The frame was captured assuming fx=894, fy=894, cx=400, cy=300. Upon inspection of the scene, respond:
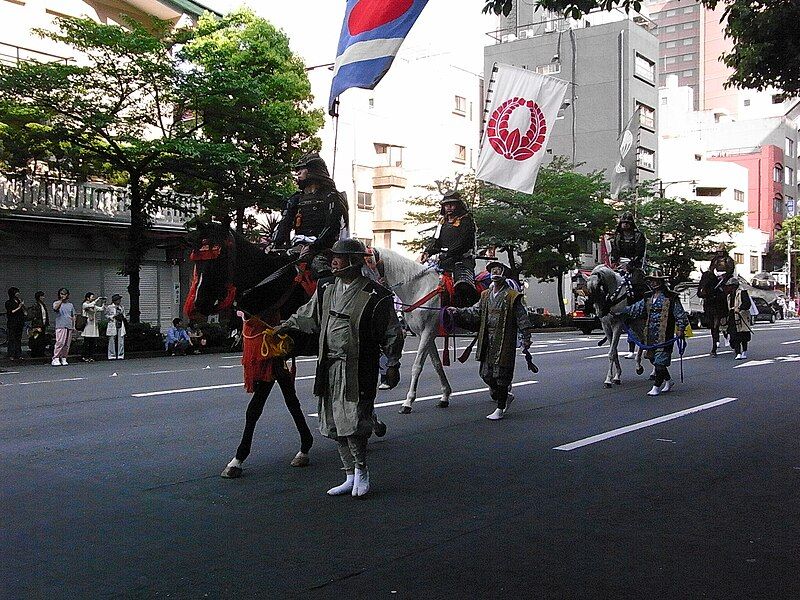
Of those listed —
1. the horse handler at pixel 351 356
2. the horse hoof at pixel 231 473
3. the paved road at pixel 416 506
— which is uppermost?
the horse handler at pixel 351 356

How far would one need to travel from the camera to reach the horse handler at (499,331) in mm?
10977

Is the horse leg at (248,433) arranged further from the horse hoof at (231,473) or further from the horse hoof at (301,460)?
the horse hoof at (301,460)

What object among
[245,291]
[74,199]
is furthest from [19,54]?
[245,291]

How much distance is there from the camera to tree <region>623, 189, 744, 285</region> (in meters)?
50.3

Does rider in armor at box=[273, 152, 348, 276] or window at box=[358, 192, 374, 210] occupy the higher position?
window at box=[358, 192, 374, 210]

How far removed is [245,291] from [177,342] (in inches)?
701

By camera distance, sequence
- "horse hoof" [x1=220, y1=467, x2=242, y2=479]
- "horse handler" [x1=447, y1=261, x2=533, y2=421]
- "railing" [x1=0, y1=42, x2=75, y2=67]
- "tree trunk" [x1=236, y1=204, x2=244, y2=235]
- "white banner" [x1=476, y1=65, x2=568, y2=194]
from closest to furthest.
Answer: "horse hoof" [x1=220, y1=467, x2=242, y2=479] < "horse handler" [x1=447, y1=261, x2=533, y2=421] < "white banner" [x1=476, y1=65, x2=568, y2=194] < "tree trunk" [x1=236, y1=204, x2=244, y2=235] < "railing" [x1=0, y1=42, x2=75, y2=67]

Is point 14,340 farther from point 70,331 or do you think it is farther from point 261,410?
point 261,410

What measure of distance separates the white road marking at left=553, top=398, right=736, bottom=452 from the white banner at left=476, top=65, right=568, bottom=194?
17.9ft

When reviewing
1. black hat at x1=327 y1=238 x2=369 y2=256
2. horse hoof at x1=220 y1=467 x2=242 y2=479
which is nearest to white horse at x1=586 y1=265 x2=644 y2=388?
horse hoof at x1=220 y1=467 x2=242 y2=479

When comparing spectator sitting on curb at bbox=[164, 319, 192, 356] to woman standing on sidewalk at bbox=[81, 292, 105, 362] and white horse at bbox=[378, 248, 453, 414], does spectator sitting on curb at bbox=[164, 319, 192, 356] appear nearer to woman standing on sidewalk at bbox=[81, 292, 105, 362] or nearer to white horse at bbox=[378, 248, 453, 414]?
woman standing on sidewalk at bbox=[81, 292, 105, 362]

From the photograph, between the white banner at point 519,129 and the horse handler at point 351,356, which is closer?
the horse handler at point 351,356

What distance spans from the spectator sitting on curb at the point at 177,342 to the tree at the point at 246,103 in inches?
143

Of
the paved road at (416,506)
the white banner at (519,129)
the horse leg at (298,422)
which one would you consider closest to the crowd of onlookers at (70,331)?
the paved road at (416,506)
